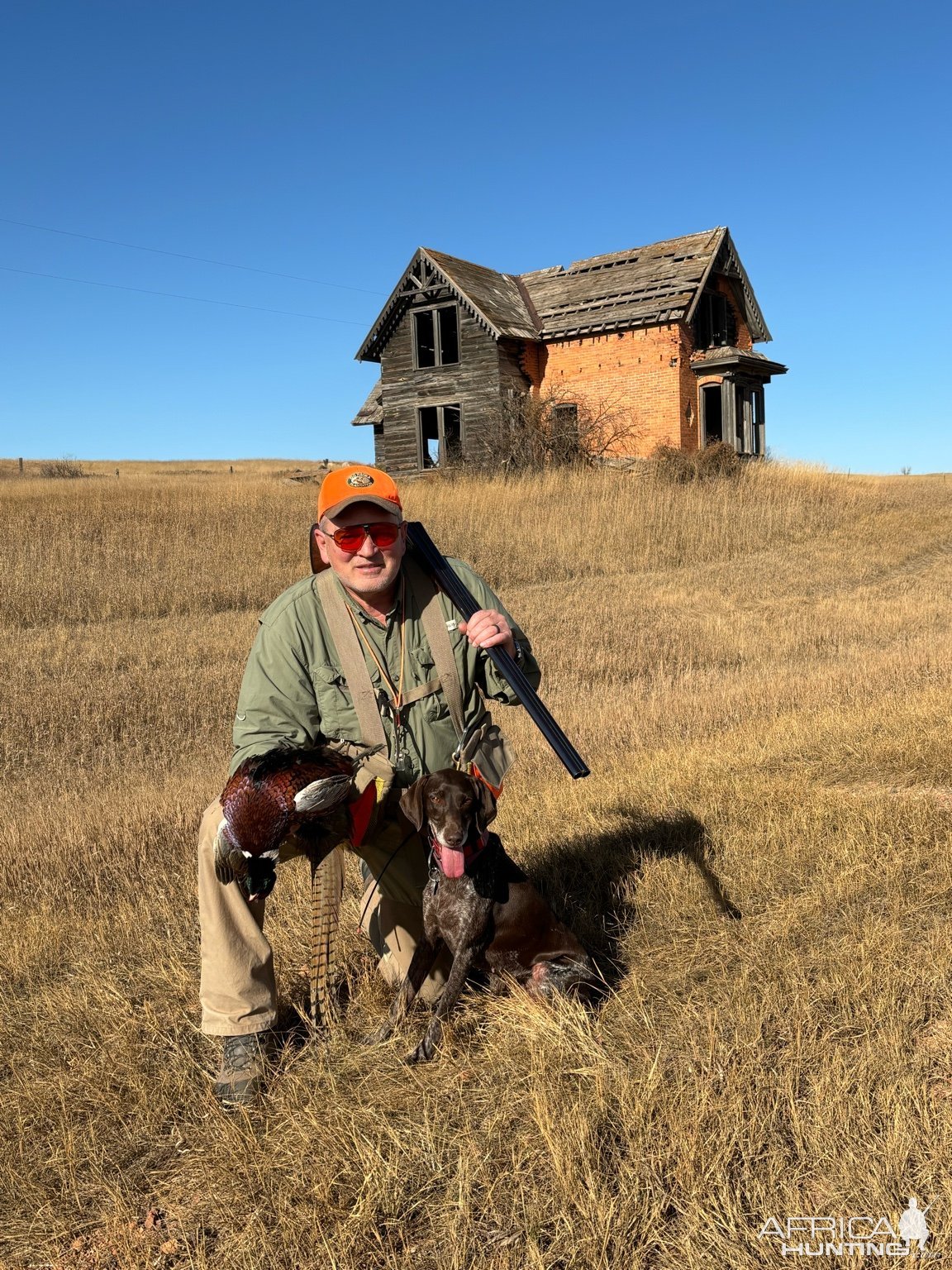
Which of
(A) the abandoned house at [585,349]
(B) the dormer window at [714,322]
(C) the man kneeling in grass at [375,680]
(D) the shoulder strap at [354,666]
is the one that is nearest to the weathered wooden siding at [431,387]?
(A) the abandoned house at [585,349]

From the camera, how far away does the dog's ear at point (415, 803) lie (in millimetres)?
3262

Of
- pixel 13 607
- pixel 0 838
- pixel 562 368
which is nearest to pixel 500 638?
pixel 0 838

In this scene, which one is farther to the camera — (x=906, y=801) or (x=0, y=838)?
(x=0, y=838)

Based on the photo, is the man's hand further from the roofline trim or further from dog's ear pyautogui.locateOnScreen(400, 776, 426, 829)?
the roofline trim

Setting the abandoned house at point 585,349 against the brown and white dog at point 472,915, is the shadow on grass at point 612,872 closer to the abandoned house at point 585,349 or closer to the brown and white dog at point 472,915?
the brown and white dog at point 472,915

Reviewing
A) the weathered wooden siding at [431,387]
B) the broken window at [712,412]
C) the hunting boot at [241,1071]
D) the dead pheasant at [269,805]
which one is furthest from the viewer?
the weathered wooden siding at [431,387]

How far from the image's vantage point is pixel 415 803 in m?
3.29

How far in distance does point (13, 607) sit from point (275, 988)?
1259 centimetres

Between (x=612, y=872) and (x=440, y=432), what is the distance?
25.8m

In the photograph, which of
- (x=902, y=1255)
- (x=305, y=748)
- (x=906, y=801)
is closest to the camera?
(x=902, y=1255)

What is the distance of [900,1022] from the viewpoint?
3.14 metres

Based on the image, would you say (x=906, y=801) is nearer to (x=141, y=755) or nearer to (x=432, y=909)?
(x=432, y=909)

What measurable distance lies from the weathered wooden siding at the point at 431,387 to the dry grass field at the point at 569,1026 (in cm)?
2005

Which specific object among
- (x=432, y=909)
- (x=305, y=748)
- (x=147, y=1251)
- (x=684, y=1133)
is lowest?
(x=147, y=1251)
